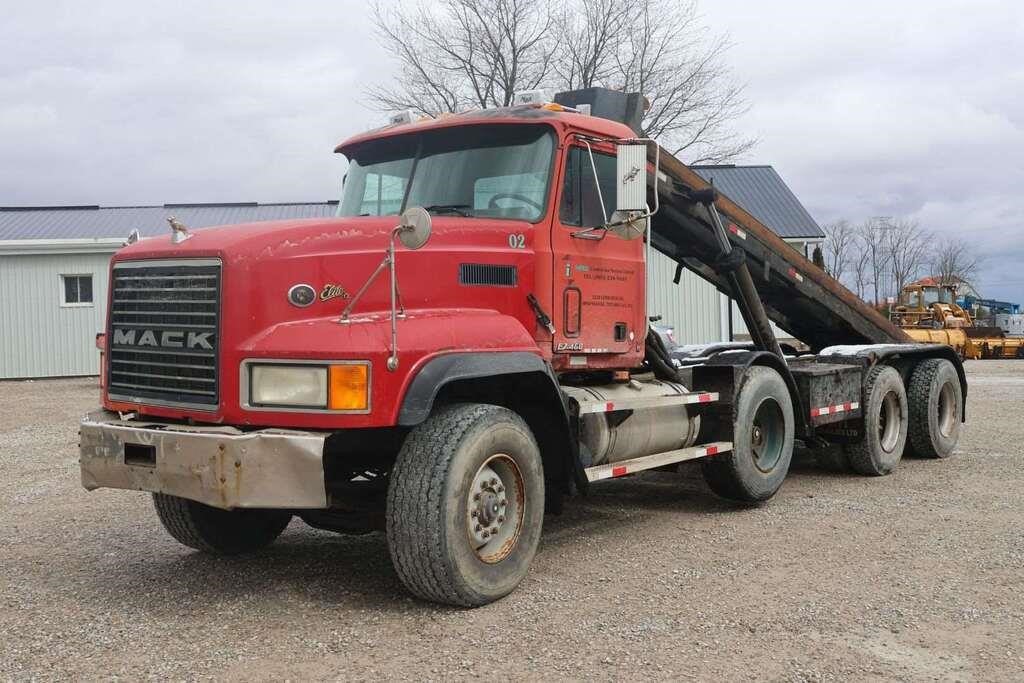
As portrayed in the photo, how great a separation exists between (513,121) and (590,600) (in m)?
2.83

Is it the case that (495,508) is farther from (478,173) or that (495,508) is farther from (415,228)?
(478,173)

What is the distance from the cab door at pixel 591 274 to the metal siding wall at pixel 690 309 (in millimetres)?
19118

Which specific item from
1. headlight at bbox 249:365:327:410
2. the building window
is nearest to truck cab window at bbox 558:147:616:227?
headlight at bbox 249:365:327:410

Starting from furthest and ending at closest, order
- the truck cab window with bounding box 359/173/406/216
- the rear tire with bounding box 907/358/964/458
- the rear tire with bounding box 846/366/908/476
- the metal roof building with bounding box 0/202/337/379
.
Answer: the metal roof building with bounding box 0/202/337/379 < the rear tire with bounding box 907/358/964/458 < the rear tire with bounding box 846/366/908/476 < the truck cab window with bounding box 359/173/406/216

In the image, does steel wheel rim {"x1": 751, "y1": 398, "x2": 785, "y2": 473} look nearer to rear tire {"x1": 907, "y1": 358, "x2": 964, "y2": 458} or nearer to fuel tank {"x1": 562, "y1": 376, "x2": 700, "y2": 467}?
fuel tank {"x1": 562, "y1": 376, "x2": 700, "y2": 467}

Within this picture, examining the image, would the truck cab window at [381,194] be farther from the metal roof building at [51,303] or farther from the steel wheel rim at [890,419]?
the metal roof building at [51,303]

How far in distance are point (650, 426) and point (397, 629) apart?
2.57 m

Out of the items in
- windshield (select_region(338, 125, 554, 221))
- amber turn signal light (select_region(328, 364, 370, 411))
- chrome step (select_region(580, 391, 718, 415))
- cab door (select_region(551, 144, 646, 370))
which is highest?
windshield (select_region(338, 125, 554, 221))

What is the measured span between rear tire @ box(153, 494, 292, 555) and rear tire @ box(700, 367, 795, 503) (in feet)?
10.4

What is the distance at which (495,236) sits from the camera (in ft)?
18.5

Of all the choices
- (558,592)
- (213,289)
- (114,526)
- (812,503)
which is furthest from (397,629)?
(812,503)

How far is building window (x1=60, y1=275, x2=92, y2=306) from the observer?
24078mm

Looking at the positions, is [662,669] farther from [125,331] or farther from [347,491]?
[125,331]

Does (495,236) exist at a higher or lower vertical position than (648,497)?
higher
